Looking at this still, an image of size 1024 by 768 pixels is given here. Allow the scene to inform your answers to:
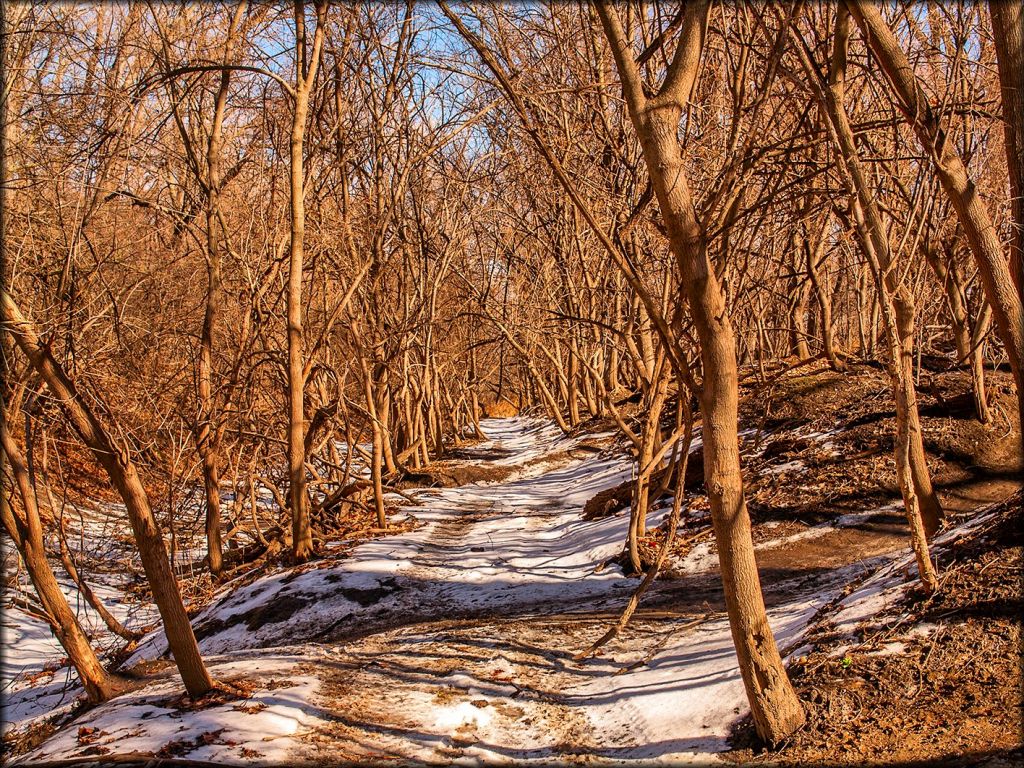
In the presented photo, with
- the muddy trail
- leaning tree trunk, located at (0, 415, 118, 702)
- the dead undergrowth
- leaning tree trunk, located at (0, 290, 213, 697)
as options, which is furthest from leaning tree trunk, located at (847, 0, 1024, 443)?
leaning tree trunk, located at (0, 415, 118, 702)

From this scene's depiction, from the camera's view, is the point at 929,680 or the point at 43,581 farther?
the point at 43,581

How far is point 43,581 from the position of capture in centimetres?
554

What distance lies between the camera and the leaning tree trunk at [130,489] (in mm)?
4590

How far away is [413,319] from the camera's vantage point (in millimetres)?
15109

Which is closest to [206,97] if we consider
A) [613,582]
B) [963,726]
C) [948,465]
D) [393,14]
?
[393,14]

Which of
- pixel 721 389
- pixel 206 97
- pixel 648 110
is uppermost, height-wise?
pixel 206 97

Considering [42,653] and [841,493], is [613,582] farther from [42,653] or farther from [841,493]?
[42,653]

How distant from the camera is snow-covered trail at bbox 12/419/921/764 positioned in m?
4.32

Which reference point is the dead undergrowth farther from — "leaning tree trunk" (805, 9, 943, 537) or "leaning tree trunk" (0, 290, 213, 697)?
"leaning tree trunk" (0, 290, 213, 697)

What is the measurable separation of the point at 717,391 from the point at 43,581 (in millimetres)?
4899

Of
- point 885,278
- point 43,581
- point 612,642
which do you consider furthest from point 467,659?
point 885,278

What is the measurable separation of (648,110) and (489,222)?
803 inches

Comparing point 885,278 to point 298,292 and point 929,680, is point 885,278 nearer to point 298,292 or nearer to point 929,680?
point 929,680

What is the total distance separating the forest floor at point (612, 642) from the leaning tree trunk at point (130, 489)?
1.02 ft
